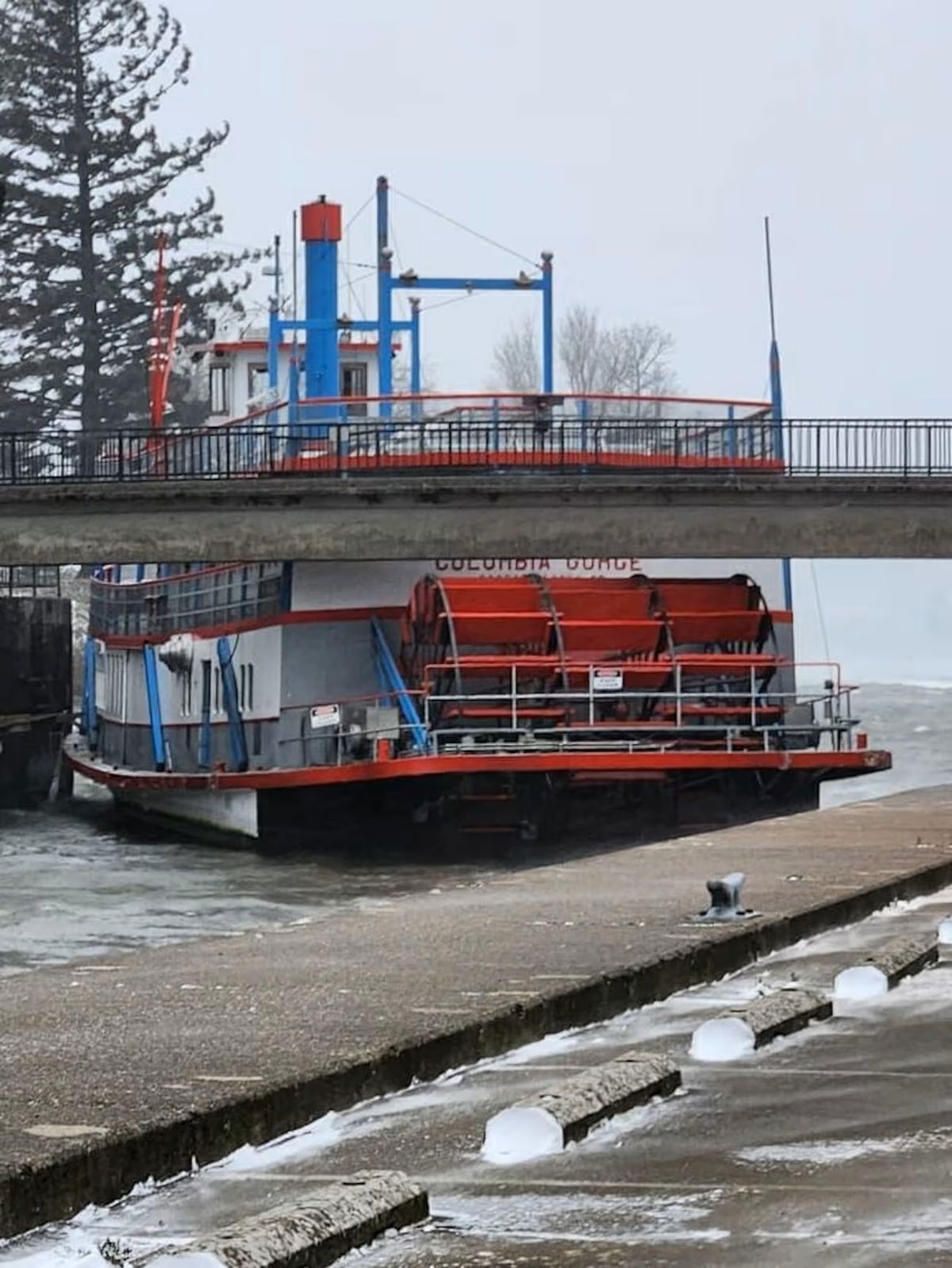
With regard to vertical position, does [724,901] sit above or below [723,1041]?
above

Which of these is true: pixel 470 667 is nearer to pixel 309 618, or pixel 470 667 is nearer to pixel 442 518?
pixel 442 518

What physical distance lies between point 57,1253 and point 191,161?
6961 cm

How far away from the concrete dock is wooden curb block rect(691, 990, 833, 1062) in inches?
26.3

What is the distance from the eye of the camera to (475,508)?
100.0ft

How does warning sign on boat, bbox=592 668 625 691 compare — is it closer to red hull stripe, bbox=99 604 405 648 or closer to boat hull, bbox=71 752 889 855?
boat hull, bbox=71 752 889 855

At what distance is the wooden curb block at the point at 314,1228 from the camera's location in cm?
493

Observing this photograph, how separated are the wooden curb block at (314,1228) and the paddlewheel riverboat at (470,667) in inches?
863

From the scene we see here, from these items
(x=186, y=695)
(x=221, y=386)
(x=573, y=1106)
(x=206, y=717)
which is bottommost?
(x=573, y=1106)

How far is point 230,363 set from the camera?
4034cm

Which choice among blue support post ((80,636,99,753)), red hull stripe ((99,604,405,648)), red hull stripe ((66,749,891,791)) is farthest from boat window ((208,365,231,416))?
red hull stripe ((66,749,891,791))

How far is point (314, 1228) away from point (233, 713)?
27.2 meters

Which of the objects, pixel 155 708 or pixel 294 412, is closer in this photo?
pixel 294 412

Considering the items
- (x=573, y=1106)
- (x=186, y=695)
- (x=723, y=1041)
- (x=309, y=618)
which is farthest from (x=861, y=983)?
(x=186, y=695)

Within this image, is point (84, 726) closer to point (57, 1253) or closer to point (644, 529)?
point (644, 529)
